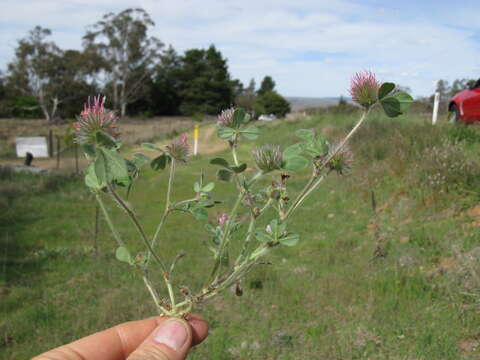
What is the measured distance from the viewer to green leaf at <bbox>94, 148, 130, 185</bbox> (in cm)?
66

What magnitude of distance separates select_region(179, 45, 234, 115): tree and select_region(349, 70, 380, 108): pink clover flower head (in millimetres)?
45306

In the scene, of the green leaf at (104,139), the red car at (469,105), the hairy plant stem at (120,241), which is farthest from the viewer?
the red car at (469,105)

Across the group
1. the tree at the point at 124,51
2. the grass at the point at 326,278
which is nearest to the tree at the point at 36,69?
the tree at the point at 124,51

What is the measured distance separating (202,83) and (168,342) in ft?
152

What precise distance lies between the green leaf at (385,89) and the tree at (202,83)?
4539 centimetres

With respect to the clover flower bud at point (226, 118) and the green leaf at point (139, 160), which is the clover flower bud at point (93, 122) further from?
the clover flower bud at point (226, 118)

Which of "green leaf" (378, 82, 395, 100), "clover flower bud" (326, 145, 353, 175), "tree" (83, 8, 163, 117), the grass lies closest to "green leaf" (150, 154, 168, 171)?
"clover flower bud" (326, 145, 353, 175)

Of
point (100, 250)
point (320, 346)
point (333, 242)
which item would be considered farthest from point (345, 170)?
point (100, 250)

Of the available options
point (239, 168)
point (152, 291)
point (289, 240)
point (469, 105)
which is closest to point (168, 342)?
point (152, 291)

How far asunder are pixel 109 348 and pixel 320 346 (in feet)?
7.76

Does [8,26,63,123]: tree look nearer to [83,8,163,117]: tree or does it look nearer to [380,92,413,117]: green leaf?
[83,8,163,117]: tree

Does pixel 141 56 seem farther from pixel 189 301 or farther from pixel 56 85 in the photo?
pixel 189 301

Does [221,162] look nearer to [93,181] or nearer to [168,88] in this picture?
[93,181]

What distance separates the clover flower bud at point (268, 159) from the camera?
0.86 metres
